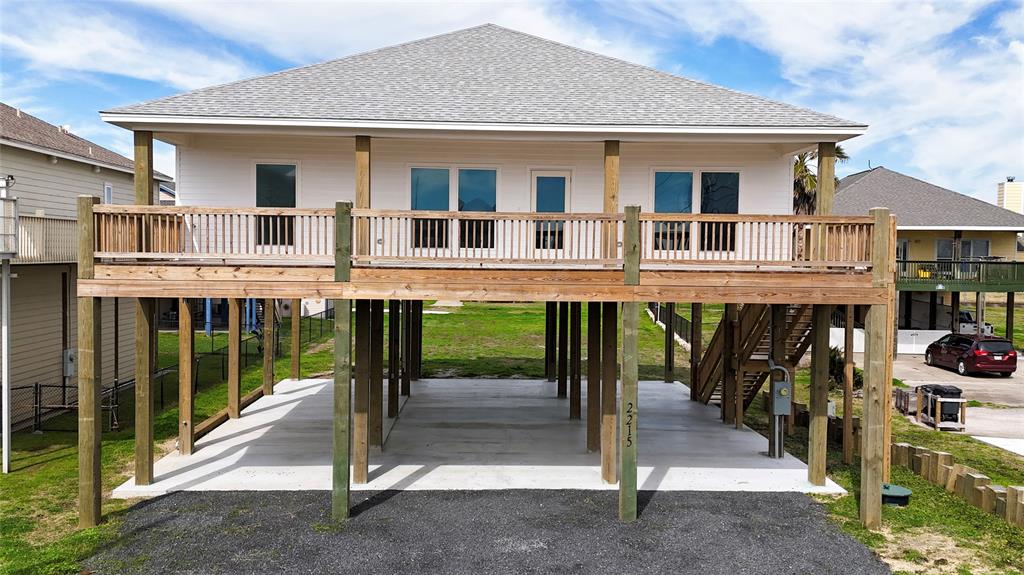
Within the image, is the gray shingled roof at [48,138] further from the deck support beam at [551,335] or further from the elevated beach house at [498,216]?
the deck support beam at [551,335]

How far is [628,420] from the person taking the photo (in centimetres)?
1080

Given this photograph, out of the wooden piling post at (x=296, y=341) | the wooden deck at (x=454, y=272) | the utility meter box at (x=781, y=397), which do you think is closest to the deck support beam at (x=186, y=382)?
the wooden deck at (x=454, y=272)

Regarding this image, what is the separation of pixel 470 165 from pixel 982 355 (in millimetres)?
21868

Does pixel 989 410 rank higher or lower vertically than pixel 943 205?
lower

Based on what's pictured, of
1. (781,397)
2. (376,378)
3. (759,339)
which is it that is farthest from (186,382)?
(759,339)

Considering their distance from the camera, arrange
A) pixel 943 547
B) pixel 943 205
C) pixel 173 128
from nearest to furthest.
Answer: pixel 943 547, pixel 173 128, pixel 943 205

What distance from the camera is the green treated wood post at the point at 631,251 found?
10.7m

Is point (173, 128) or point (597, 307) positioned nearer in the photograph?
point (173, 128)

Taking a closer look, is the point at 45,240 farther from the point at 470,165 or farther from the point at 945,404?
the point at 945,404

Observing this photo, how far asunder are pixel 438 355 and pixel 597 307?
53.0 feet

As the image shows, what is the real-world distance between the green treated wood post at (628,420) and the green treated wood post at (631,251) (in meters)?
0.09

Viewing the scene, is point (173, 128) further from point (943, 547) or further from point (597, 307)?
point (943, 547)

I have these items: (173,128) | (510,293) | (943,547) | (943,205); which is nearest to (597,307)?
(510,293)

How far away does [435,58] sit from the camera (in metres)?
15.8
